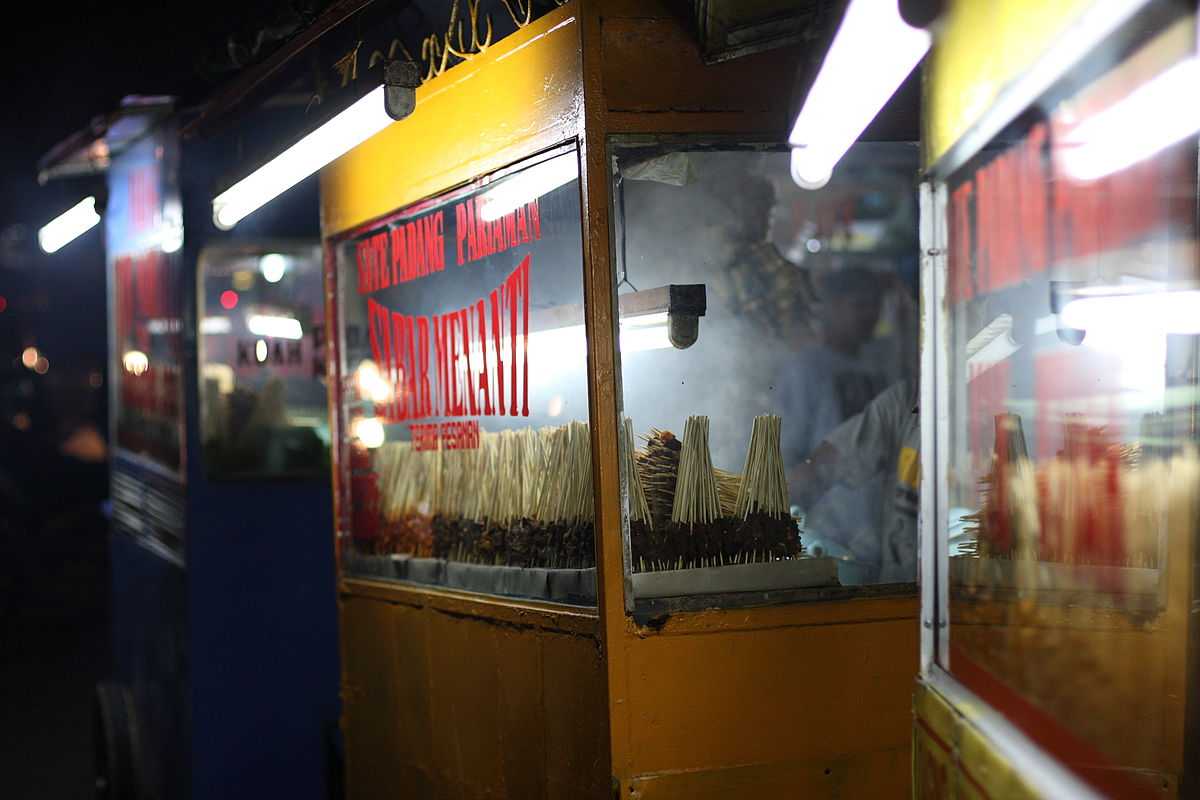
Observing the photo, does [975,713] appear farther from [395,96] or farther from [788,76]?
[395,96]

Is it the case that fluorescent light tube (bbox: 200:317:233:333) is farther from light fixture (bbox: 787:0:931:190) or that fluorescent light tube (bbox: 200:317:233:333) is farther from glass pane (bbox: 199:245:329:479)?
light fixture (bbox: 787:0:931:190)

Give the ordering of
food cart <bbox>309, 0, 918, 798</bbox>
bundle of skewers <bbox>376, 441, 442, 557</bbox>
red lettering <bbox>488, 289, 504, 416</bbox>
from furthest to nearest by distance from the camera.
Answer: bundle of skewers <bbox>376, 441, 442, 557</bbox> < red lettering <bbox>488, 289, 504, 416</bbox> < food cart <bbox>309, 0, 918, 798</bbox>

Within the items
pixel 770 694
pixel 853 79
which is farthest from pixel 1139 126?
pixel 770 694

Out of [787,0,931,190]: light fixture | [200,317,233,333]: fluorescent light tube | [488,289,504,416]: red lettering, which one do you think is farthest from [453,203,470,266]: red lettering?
[200,317,233,333]: fluorescent light tube

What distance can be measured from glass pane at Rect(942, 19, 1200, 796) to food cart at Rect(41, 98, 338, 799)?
12.1 feet

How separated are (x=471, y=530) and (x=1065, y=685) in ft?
7.79

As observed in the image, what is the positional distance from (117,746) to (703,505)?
4366 mm

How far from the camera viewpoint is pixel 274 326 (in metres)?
6.12

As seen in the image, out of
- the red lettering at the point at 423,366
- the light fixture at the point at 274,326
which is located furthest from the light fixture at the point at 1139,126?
the light fixture at the point at 274,326

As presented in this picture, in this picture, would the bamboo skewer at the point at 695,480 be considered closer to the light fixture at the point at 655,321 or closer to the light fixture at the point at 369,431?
the light fixture at the point at 655,321

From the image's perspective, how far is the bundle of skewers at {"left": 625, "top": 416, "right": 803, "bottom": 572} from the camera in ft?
11.6

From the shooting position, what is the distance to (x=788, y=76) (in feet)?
11.5

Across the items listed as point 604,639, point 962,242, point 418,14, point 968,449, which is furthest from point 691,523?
point 418,14

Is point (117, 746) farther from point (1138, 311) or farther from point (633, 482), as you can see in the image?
point (1138, 311)
